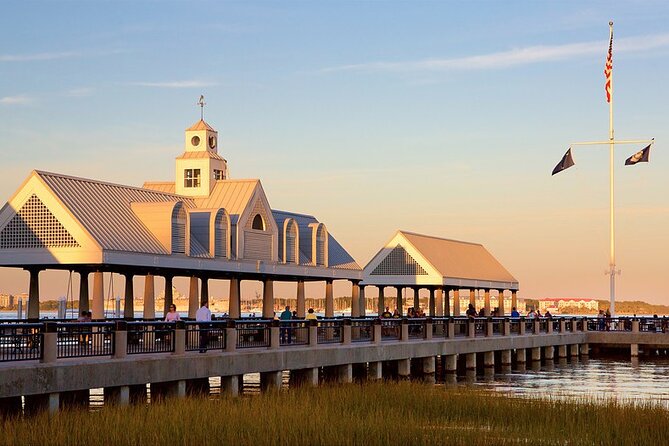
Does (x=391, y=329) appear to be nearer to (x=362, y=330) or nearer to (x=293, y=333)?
Answer: (x=362, y=330)

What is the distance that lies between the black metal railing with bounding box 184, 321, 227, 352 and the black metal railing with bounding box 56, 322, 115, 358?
3560 millimetres

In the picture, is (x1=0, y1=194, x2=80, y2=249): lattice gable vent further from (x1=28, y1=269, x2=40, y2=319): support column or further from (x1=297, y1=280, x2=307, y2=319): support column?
(x1=297, y1=280, x2=307, y2=319): support column

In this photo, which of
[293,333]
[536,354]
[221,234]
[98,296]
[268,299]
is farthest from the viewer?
[536,354]

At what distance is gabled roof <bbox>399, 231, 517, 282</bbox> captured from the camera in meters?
82.3

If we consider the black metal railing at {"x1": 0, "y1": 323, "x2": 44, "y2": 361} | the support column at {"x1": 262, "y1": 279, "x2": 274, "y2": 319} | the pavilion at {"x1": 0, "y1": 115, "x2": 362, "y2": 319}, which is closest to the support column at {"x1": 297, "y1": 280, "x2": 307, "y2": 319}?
the pavilion at {"x1": 0, "y1": 115, "x2": 362, "y2": 319}

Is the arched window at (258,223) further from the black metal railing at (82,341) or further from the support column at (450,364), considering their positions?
the black metal railing at (82,341)

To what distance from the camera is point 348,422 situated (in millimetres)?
25641

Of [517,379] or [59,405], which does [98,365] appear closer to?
[59,405]

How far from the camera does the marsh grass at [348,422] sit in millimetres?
23125

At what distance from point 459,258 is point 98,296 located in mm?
45433

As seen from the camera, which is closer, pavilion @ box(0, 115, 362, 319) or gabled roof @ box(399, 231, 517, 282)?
pavilion @ box(0, 115, 362, 319)

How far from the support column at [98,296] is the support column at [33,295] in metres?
2.40

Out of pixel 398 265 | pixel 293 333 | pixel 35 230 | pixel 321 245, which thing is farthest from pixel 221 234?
A: pixel 398 265

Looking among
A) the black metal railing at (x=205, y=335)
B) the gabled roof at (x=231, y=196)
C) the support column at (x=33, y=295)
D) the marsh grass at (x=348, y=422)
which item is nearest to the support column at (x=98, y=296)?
the support column at (x=33, y=295)
